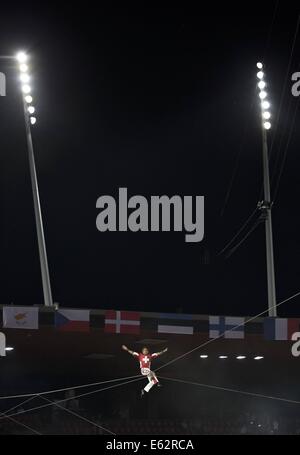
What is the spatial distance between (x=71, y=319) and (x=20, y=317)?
1618 millimetres

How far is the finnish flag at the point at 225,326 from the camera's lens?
84.5 ft

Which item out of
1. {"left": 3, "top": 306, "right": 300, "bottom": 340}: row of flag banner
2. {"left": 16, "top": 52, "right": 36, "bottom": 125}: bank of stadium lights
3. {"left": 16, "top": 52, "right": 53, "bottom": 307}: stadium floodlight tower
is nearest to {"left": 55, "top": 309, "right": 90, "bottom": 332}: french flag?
{"left": 3, "top": 306, "right": 300, "bottom": 340}: row of flag banner

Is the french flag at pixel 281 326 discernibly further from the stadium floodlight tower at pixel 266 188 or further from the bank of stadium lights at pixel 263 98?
the bank of stadium lights at pixel 263 98

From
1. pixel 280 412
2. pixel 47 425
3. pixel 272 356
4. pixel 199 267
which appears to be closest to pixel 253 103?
pixel 199 267

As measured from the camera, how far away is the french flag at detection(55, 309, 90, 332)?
25000mm

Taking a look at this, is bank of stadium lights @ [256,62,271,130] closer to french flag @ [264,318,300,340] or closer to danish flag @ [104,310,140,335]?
french flag @ [264,318,300,340]

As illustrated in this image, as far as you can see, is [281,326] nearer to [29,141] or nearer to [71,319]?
[71,319]

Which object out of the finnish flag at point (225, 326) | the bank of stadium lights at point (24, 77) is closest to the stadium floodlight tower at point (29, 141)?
the bank of stadium lights at point (24, 77)

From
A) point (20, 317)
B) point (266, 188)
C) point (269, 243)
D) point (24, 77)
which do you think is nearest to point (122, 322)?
point (20, 317)

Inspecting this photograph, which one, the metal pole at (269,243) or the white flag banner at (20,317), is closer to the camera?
the white flag banner at (20,317)

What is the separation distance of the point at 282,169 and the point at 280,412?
10569 millimetres
